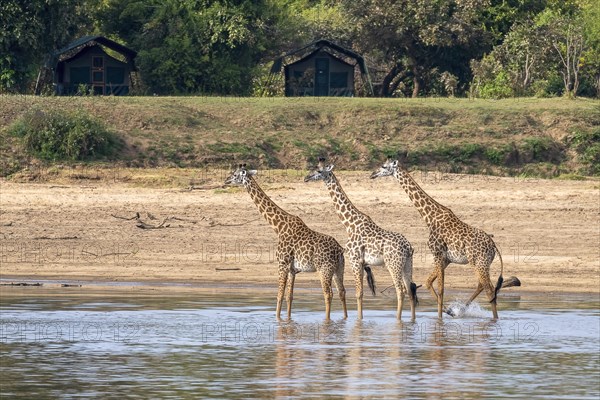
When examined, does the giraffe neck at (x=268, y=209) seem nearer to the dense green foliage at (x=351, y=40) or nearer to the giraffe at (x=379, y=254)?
the giraffe at (x=379, y=254)

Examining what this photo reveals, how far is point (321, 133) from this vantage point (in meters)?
33.5

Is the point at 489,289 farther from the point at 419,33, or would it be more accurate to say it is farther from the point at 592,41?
the point at 592,41

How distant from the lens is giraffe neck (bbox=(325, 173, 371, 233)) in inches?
653

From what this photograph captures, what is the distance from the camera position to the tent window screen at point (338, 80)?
48.3 m

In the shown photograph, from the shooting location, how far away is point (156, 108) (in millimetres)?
33844

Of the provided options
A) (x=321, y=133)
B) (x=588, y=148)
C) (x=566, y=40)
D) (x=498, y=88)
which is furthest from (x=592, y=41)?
(x=321, y=133)

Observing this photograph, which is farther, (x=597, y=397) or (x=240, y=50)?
(x=240, y=50)

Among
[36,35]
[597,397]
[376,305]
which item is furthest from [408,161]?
[597,397]

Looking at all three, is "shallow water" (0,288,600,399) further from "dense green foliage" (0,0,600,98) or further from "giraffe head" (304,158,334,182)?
"dense green foliage" (0,0,600,98)

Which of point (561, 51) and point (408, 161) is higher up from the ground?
point (561, 51)

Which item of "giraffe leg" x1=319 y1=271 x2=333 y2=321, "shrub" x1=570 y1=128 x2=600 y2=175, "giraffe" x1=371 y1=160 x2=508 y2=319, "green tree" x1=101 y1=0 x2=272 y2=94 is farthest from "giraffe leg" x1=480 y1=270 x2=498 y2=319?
"green tree" x1=101 y1=0 x2=272 y2=94

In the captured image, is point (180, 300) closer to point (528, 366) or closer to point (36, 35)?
point (528, 366)

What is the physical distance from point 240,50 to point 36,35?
7244 millimetres

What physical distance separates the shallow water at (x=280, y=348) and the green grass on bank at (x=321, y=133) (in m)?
12.0
